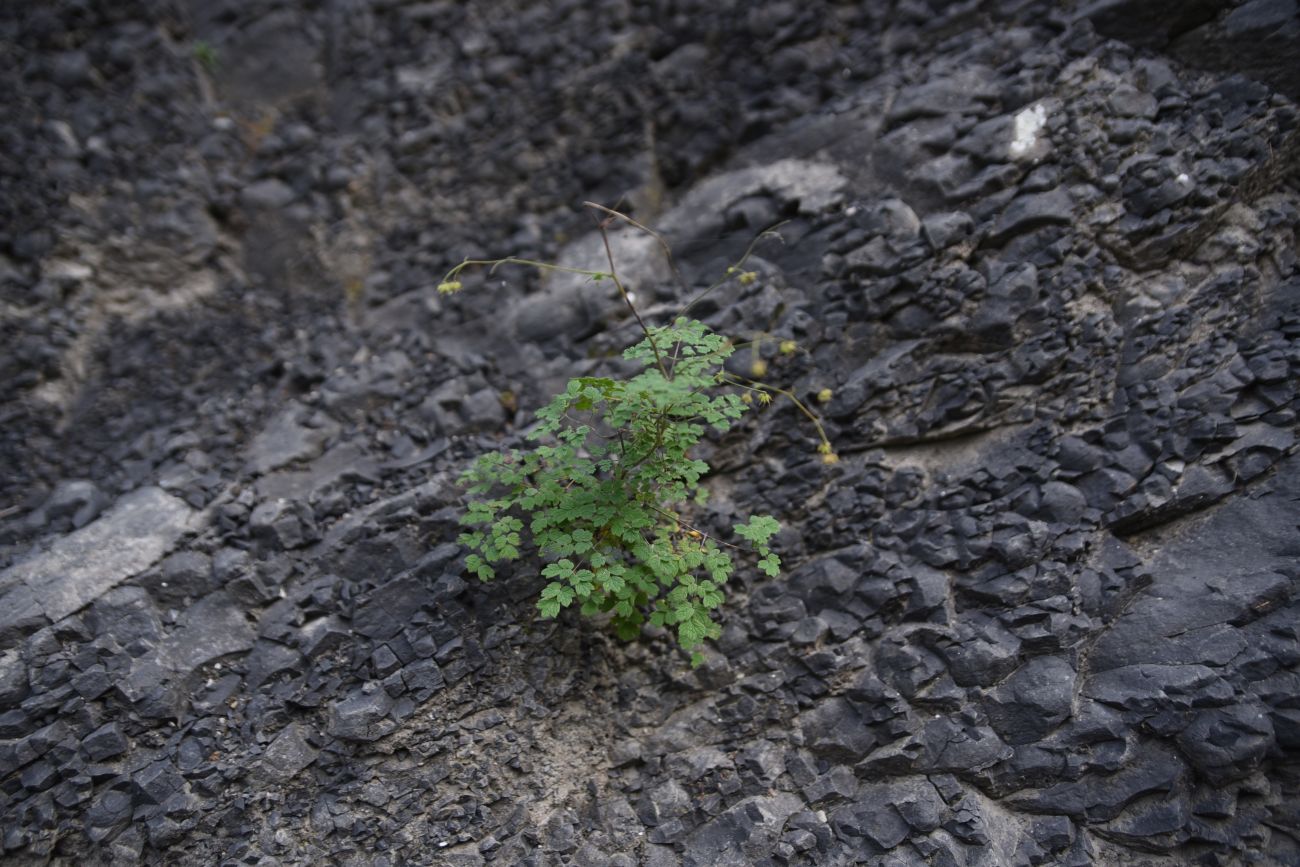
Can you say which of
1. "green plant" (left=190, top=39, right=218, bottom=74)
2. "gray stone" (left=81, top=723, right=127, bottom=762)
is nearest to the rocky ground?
"gray stone" (left=81, top=723, right=127, bottom=762)

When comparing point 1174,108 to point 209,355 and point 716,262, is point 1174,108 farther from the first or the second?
point 209,355

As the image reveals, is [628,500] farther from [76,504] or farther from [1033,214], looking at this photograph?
[76,504]

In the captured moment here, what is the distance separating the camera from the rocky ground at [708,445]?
289cm

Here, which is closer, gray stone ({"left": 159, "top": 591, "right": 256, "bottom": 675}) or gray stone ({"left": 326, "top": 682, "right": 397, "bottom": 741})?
gray stone ({"left": 326, "top": 682, "right": 397, "bottom": 741})

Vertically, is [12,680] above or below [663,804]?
above

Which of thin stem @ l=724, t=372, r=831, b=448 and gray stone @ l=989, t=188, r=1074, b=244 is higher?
gray stone @ l=989, t=188, r=1074, b=244

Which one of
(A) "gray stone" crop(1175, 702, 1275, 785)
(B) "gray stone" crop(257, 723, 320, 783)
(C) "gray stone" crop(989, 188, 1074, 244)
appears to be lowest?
(A) "gray stone" crop(1175, 702, 1275, 785)

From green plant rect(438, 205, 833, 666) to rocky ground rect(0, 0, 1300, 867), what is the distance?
16.3 inches

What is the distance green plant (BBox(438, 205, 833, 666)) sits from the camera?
9.12 feet

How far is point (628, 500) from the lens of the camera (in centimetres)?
292

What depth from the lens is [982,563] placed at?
3215mm

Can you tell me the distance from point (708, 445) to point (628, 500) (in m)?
0.78

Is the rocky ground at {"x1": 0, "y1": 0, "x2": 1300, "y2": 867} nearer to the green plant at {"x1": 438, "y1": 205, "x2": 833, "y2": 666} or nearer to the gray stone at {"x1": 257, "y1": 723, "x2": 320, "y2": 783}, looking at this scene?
the gray stone at {"x1": 257, "y1": 723, "x2": 320, "y2": 783}

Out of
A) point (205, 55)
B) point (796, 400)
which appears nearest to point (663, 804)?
point (796, 400)
